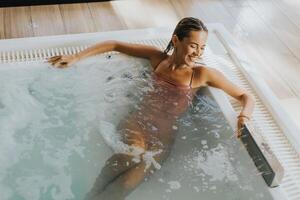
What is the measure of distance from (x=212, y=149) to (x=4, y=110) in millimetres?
804

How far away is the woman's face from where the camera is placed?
1.59 m

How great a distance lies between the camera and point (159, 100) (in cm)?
174

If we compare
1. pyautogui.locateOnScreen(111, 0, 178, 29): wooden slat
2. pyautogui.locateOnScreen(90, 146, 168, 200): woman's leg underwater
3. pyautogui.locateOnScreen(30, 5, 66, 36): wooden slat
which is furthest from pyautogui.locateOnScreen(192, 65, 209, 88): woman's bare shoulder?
pyautogui.locateOnScreen(30, 5, 66, 36): wooden slat

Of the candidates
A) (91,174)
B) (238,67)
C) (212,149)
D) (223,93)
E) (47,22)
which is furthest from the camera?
(47,22)

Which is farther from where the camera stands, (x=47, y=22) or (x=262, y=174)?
(x=47, y=22)

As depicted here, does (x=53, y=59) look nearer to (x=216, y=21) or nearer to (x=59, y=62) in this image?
(x=59, y=62)

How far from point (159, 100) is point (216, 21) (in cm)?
101

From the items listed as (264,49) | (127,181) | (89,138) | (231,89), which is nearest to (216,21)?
(264,49)

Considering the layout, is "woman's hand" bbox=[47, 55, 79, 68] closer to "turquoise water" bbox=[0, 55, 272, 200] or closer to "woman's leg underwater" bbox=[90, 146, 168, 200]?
"turquoise water" bbox=[0, 55, 272, 200]

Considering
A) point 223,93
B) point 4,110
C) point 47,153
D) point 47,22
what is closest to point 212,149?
point 223,93

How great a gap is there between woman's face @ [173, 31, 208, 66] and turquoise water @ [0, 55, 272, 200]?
0.64ft

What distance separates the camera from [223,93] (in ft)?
5.89

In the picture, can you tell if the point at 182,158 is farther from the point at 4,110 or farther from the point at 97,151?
the point at 4,110

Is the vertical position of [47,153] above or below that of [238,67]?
below
